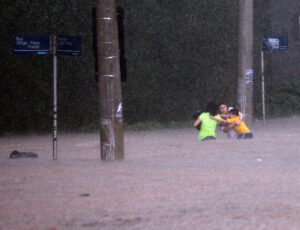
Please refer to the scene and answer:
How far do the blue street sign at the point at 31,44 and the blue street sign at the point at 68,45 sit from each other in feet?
0.79

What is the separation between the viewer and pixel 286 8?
1308 inches

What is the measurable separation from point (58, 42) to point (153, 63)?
10.6 m

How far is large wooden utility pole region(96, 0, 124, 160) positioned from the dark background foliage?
7.89 m

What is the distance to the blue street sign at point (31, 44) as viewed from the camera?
14.6 meters

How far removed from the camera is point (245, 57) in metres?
23.6

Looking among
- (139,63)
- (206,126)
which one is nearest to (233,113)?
(206,126)

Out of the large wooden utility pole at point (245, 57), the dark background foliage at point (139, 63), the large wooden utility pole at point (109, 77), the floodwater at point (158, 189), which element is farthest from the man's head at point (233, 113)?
the large wooden utility pole at point (109, 77)

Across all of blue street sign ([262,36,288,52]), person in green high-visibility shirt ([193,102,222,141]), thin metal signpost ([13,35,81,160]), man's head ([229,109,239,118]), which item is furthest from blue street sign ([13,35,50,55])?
blue street sign ([262,36,288,52])

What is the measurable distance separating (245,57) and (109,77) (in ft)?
32.8

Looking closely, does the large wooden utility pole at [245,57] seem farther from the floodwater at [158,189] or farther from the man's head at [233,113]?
the floodwater at [158,189]

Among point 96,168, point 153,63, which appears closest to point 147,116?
point 153,63

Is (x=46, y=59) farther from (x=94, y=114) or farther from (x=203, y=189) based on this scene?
(x=203, y=189)

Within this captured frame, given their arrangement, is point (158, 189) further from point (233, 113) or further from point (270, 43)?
point (270, 43)

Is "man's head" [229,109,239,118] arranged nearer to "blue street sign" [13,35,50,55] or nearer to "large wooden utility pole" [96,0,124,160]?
"large wooden utility pole" [96,0,124,160]
